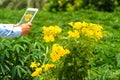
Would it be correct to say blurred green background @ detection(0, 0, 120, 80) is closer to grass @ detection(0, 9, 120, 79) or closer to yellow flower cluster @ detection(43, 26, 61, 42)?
grass @ detection(0, 9, 120, 79)

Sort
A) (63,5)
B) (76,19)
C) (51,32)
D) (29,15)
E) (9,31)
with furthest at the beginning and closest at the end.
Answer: (63,5), (76,19), (29,15), (9,31), (51,32)

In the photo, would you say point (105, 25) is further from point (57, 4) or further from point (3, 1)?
point (3, 1)

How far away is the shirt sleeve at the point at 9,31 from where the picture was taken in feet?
14.7

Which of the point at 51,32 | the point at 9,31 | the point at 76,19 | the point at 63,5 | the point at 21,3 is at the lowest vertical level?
Answer: the point at 21,3

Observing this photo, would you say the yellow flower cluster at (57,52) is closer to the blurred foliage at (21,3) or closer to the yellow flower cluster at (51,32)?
the yellow flower cluster at (51,32)

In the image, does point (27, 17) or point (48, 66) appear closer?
point (48, 66)

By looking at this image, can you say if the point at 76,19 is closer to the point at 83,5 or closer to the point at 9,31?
the point at 83,5

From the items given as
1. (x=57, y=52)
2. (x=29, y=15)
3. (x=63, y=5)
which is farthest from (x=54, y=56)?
(x=63, y=5)

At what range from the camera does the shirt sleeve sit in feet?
14.7

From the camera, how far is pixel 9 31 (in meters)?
4.50

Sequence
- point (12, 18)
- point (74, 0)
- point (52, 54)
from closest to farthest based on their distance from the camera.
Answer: point (52, 54) < point (12, 18) < point (74, 0)

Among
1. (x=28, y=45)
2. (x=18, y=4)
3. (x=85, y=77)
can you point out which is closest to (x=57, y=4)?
(x=18, y=4)

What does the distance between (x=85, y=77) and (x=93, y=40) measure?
313 millimetres

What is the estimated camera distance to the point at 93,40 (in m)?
4.06
